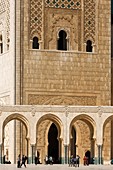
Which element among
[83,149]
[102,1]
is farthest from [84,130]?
[102,1]

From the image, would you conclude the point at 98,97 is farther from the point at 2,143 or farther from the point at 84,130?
the point at 2,143

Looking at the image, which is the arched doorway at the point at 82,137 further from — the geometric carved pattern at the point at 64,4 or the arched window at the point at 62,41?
the geometric carved pattern at the point at 64,4

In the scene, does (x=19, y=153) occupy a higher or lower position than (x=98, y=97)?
lower

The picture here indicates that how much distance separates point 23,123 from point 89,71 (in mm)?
4094

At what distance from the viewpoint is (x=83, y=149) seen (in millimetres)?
39344

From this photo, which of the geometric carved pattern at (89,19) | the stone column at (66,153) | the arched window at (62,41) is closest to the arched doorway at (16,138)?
the stone column at (66,153)

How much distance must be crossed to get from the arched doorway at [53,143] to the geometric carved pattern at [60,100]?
147cm

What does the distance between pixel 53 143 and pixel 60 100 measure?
2.53 meters

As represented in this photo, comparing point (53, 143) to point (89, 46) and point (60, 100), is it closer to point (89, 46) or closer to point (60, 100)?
point (60, 100)

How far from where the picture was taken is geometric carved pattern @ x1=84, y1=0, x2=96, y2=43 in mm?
39750

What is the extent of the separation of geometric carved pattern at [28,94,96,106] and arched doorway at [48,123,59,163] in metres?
1.47

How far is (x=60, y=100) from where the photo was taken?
39156mm

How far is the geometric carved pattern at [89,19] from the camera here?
39750 mm

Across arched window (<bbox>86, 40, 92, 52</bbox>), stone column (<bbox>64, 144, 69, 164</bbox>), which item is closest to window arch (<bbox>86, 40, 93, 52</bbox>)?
arched window (<bbox>86, 40, 92, 52</bbox>)
